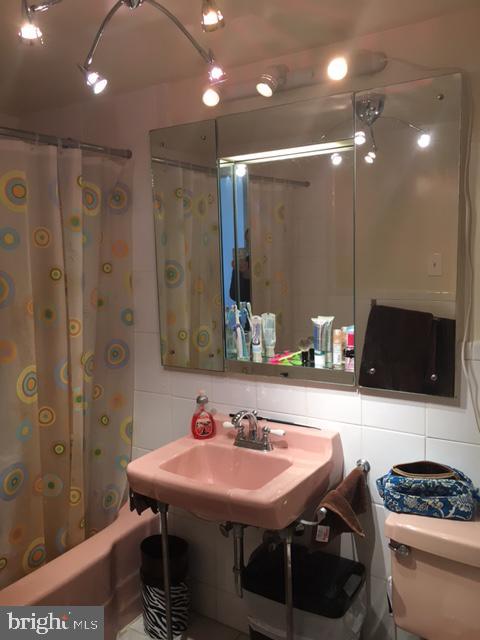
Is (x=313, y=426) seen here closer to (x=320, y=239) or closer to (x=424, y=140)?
(x=320, y=239)

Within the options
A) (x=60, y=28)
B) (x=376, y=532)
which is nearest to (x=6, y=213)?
(x=60, y=28)

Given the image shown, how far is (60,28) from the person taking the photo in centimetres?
155

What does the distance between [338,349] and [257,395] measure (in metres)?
0.37

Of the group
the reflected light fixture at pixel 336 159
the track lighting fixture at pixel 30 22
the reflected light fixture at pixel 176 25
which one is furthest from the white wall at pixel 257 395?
the track lighting fixture at pixel 30 22

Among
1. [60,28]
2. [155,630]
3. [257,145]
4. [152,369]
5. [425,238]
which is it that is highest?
[60,28]

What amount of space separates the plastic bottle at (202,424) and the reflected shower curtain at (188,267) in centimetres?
18

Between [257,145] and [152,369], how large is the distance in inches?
39.6

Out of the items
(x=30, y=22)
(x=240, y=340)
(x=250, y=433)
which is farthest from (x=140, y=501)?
(x=30, y=22)

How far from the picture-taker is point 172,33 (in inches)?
62.0

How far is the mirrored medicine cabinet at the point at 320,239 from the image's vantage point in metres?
1.53

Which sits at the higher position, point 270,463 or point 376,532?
point 270,463

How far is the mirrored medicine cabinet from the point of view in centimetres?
153

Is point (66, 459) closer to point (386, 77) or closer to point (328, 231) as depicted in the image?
point (328, 231)

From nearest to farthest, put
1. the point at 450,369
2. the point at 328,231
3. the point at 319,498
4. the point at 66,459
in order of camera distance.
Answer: the point at 450,369, the point at 319,498, the point at 328,231, the point at 66,459
